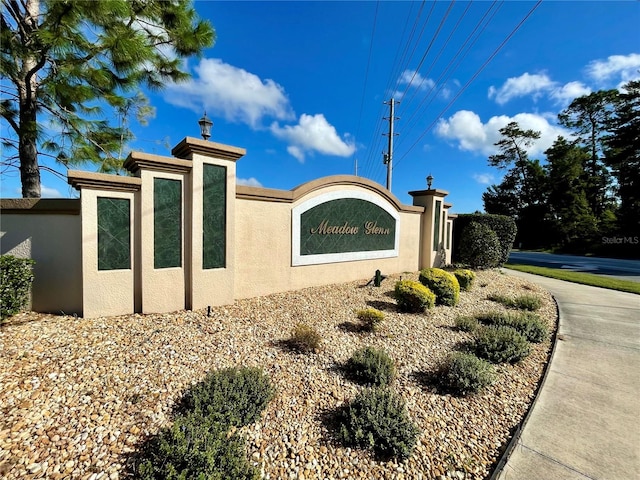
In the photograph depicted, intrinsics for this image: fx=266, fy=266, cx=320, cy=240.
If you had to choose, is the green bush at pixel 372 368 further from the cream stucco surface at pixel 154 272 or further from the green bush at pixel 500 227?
the green bush at pixel 500 227

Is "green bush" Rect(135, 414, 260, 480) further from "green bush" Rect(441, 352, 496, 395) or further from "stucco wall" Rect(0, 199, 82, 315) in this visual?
"stucco wall" Rect(0, 199, 82, 315)

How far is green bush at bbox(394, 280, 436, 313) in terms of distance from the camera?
595cm

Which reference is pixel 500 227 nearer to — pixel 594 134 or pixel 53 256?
pixel 53 256

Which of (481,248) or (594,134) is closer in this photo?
(481,248)

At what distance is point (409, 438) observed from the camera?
8.44 feet

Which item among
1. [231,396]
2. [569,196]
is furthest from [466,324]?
[569,196]

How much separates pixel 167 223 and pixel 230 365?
293 cm

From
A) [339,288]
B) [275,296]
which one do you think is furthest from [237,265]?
[339,288]

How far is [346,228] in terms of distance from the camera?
794 cm

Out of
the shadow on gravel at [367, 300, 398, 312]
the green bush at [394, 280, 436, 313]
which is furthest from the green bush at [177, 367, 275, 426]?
the green bush at [394, 280, 436, 313]

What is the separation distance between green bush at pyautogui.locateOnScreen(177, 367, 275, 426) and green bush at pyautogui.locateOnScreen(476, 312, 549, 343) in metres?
4.94

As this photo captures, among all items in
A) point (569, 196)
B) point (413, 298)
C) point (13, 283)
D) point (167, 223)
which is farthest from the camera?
point (569, 196)

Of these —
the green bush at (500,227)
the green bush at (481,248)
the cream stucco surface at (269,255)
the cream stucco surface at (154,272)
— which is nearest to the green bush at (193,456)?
the cream stucco surface at (154,272)

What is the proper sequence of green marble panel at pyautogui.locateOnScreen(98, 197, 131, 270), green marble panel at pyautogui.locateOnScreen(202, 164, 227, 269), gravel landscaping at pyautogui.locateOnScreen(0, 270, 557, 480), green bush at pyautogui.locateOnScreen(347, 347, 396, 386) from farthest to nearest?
green marble panel at pyautogui.locateOnScreen(202, 164, 227, 269)
green marble panel at pyautogui.locateOnScreen(98, 197, 131, 270)
green bush at pyautogui.locateOnScreen(347, 347, 396, 386)
gravel landscaping at pyautogui.locateOnScreen(0, 270, 557, 480)
